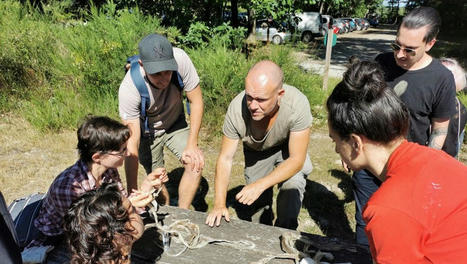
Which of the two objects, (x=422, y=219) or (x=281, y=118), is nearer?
(x=422, y=219)

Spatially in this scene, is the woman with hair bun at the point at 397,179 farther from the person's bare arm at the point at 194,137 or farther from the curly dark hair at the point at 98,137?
the person's bare arm at the point at 194,137

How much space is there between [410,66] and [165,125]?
1972mm

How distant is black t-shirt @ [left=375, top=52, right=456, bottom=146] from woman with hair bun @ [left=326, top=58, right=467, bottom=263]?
110 centimetres

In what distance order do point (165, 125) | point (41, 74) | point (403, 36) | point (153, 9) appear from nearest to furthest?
point (403, 36) < point (165, 125) < point (41, 74) < point (153, 9)

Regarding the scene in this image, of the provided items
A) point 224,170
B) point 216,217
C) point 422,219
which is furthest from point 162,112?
point 422,219

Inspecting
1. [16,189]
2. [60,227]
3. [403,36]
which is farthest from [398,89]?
[16,189]

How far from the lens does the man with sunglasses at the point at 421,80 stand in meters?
2.19

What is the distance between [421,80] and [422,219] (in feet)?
4.81

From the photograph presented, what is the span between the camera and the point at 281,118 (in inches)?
101

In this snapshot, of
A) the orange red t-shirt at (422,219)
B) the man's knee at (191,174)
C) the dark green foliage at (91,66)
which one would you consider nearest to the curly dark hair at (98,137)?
the man's knee at (191,174)

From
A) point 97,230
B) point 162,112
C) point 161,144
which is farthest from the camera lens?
point 161,144

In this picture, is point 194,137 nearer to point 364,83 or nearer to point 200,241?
point 200,241

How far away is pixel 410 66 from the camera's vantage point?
7.57 feet

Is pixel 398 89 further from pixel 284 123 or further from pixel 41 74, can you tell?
pixel 41 74
